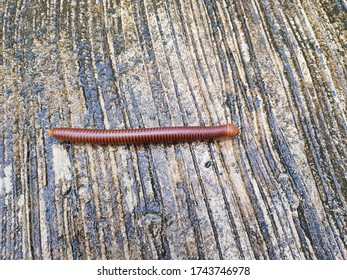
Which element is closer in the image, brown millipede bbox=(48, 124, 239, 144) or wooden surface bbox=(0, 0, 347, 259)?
wooden surface bbox=(0, 0, 347, 259)

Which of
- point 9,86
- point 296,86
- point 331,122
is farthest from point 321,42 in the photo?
point 9,86

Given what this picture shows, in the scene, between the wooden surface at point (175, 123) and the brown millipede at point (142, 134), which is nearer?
the wooden surface at point (175, 123)

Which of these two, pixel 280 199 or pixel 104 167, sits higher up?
pixel 104 167

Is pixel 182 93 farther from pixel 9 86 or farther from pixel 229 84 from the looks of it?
pixel 9 86
